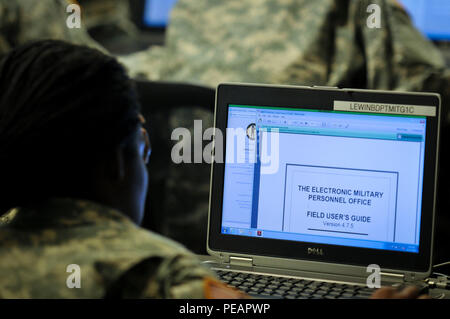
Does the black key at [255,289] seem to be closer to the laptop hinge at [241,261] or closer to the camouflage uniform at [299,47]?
the laptop hinge at [241,261]

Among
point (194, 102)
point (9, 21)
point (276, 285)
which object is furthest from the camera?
point (194, 102)

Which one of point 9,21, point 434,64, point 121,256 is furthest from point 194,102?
point 121,256

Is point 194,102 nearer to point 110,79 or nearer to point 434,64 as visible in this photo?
point 434,64

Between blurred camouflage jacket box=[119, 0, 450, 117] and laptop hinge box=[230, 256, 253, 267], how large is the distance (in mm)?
847

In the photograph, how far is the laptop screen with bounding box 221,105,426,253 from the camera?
1018 mm

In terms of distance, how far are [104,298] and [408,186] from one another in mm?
578

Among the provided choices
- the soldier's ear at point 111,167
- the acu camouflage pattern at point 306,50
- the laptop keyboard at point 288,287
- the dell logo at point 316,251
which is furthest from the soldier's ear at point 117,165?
the acu camouflage pattern at point 306,50

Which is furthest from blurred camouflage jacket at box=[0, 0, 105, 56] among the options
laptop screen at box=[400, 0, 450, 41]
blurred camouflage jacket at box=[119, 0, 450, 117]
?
laptop screen at box=[400, 0, 450, 41]

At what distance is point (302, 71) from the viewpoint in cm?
183

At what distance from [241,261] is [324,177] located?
20cm

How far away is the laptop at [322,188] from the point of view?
101cm

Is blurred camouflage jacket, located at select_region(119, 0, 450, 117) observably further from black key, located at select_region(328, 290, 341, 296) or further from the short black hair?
the short black hair

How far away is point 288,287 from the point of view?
99 cm

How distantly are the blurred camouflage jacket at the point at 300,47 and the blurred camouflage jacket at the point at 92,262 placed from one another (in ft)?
4.02
